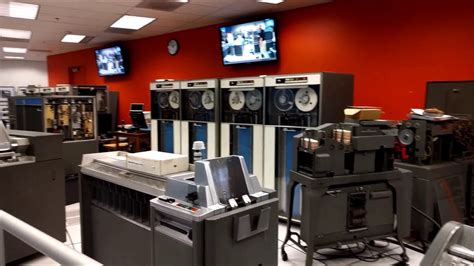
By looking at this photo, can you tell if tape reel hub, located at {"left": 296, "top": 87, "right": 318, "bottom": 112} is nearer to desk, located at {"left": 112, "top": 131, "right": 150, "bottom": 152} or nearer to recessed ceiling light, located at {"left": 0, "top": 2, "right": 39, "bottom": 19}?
desk, located at {"left": 112, "top": 131, "right": 150, "bottom": 152}

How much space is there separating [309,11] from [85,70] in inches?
313

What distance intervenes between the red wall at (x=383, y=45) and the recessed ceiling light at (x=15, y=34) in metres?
4.62

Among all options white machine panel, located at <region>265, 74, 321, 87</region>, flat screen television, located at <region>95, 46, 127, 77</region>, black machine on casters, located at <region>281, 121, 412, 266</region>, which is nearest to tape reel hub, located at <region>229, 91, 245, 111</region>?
white machine panel, located at <region>265, 74, 321, 87</region>

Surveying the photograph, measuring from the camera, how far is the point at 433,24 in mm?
4387

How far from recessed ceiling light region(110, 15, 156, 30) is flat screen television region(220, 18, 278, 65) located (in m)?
1.52

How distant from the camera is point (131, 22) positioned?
7172 millimetres

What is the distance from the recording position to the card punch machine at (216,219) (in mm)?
1970

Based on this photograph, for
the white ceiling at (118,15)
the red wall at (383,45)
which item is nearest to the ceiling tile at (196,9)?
the white ceiling at (118,15)

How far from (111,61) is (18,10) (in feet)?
11.6

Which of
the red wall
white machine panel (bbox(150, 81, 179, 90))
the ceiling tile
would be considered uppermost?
the ceiling tile

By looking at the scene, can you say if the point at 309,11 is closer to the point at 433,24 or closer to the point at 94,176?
the point at 433,24

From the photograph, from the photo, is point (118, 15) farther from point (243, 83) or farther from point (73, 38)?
point (73, 38)

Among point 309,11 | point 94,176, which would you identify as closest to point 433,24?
point 309,11

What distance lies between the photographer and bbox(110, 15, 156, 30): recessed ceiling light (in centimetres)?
680
